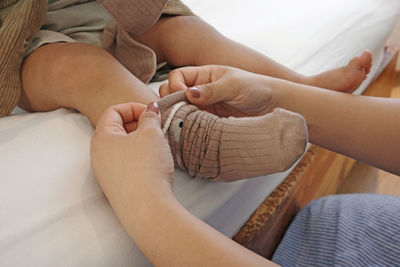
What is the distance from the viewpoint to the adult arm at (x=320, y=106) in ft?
1.59

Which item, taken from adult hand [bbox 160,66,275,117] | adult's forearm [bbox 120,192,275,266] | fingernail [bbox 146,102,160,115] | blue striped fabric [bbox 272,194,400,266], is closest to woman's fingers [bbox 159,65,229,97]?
adult hand [bbox 160,66,275,117]

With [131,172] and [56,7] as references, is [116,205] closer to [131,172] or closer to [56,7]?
[131,172]

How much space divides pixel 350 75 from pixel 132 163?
0.43 m

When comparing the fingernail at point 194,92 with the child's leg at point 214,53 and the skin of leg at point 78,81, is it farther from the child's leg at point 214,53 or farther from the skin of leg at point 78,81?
the child's leg at point 214,53

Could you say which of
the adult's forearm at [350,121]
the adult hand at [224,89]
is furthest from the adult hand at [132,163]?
the adult's forearm at [350,121]

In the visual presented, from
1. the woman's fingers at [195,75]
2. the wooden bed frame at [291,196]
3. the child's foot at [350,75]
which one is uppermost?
the child's foot at [350,75]

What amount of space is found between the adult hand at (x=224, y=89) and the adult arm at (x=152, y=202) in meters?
0.11

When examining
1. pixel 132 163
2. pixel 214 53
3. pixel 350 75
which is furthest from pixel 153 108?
pixel 350 75

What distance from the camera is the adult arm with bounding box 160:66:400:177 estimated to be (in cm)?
48

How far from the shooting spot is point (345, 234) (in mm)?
574

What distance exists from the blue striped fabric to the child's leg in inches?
9.5

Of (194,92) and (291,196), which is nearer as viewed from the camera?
(194,92)

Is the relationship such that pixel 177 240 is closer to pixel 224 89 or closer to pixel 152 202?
pixel 152 202

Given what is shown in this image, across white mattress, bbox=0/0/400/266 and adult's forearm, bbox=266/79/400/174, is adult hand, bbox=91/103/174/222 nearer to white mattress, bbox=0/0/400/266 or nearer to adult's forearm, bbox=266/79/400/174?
white mattress, bbox=0/0/400/266
